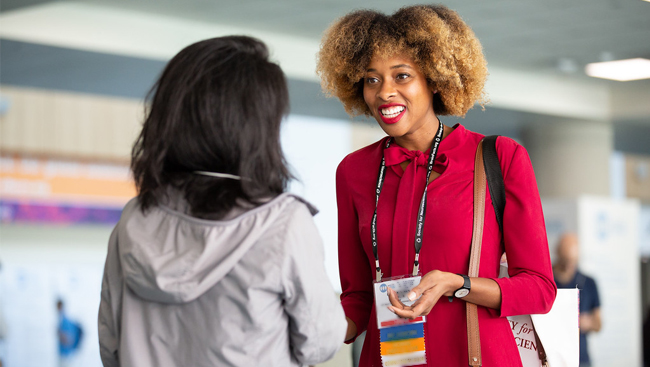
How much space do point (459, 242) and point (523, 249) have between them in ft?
0.51

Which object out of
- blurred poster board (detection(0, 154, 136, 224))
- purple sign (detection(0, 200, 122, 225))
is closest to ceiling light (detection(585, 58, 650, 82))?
blurred poster board (detection(0, 154, 136, 224))

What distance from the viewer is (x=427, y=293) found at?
1572 millimetres

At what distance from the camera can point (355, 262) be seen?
1880 mm

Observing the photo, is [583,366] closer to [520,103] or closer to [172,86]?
[520,103]

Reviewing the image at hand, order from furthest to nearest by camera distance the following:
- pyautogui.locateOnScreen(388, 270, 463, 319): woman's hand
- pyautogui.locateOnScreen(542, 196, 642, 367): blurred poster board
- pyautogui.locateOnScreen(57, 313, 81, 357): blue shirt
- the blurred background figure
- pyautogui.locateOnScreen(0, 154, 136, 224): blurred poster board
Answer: pyautogui.locateOnScreen(0, 154, 136, 224): blurred poster board
pyautogui.locateOnScreen(57, 313, 81, 357): blue shirt
the blurred background figure
pyautogui.locateOnScreen(542, 196, 642, 367): blurred poster board
pyautogui.locateOnScreen(388, 270, 463, 319): woman's hand

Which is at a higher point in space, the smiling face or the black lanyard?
the smiling face

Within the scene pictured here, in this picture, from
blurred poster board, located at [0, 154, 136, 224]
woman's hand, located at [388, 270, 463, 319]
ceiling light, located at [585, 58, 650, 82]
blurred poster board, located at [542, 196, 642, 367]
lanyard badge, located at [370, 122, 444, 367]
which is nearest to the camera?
woman's hand, located at [388, 270, 463, 319]

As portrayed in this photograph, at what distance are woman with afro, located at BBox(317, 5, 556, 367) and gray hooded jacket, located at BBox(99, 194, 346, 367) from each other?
40 centimetres

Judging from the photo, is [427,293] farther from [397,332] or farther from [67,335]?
[67,335]

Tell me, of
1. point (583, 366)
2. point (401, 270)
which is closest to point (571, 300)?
point (401, 270)

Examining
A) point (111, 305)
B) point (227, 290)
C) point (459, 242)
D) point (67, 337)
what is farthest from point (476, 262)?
point (67, 337)

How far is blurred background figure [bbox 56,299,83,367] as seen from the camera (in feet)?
29.5

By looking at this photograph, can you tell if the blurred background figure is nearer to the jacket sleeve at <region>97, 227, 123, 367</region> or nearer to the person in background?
the person in background

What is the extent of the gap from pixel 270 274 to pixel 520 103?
8.39 m
